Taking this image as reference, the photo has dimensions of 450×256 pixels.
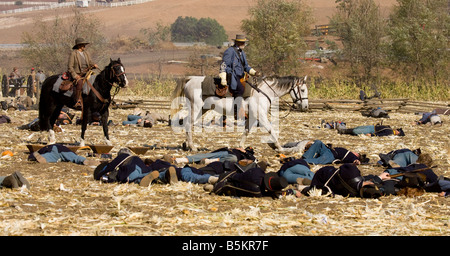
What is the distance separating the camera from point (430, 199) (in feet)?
29.0

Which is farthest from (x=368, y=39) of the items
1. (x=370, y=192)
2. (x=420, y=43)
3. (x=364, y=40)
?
(x=370, y=192)

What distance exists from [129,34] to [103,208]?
94.1 m

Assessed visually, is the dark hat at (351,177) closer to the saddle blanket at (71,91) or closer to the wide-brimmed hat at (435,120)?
the saddle blanket at (71,91)

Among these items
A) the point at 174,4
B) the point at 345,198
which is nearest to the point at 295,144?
the point at 345,198

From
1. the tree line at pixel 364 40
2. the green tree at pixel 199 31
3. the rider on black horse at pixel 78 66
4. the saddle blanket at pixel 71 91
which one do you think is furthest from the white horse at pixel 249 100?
the green tree at pixel 199 31

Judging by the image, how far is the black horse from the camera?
1405 centimetres

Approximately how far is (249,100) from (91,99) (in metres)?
3.82

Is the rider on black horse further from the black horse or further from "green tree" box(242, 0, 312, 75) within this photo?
"green tree" box(242, 0, 312, 75)

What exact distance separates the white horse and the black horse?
1.66 m

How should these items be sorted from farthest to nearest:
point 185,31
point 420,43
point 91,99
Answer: point 185,31 < point 420,43 < point 91,99

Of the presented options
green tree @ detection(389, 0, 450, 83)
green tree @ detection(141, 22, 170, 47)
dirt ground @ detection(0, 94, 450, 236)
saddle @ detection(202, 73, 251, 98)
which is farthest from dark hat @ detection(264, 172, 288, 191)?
green tree @ detection(141, 22, 170, 47)

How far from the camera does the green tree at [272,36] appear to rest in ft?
117

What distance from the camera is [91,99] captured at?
14.4 m

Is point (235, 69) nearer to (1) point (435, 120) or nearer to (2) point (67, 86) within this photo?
(2) point (67, 86)
